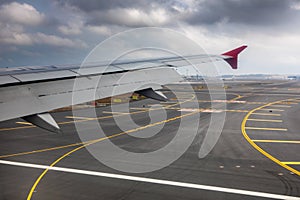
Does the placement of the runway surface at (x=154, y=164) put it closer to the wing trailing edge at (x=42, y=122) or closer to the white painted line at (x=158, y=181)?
the white painted line at (x=158, y=181)

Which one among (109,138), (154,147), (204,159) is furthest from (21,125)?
(204,159)

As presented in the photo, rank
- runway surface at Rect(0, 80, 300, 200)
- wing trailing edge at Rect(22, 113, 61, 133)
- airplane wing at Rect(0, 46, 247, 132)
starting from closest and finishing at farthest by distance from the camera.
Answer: airplane wing at Rect(0, 46, 247, 132)
wing trailing edge at Rect(22, 113, 61, 133)
runway surface at Rect(0, 80, 300, 200)

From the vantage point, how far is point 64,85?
5.38 metres

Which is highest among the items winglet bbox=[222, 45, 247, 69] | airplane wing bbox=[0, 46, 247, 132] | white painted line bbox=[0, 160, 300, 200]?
winglet bbox=[222, 45, 247, 69]

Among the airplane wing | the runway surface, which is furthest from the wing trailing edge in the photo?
the runway surface

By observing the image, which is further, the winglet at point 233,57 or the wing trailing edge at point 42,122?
the winglet at point 233,57

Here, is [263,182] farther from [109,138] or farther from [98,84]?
[109,138]

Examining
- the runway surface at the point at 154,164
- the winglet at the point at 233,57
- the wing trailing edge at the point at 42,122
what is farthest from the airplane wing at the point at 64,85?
the runway surface at the point at 154,164

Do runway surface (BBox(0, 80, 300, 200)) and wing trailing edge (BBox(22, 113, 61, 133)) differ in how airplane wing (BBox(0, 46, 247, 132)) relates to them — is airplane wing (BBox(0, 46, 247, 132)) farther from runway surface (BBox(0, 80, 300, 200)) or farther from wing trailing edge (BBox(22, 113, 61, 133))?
runway surface (BBox(0, 80, 300, 200))

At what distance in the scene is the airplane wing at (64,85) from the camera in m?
4.39

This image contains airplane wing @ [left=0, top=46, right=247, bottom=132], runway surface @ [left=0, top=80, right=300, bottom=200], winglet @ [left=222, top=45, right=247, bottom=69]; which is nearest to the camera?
airplane wing @ [left=0, top=46, right=247, bottom=132]

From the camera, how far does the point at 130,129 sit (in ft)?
59.9

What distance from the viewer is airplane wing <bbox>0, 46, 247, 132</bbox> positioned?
4.39 m

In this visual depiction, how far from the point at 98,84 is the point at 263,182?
6.94m
